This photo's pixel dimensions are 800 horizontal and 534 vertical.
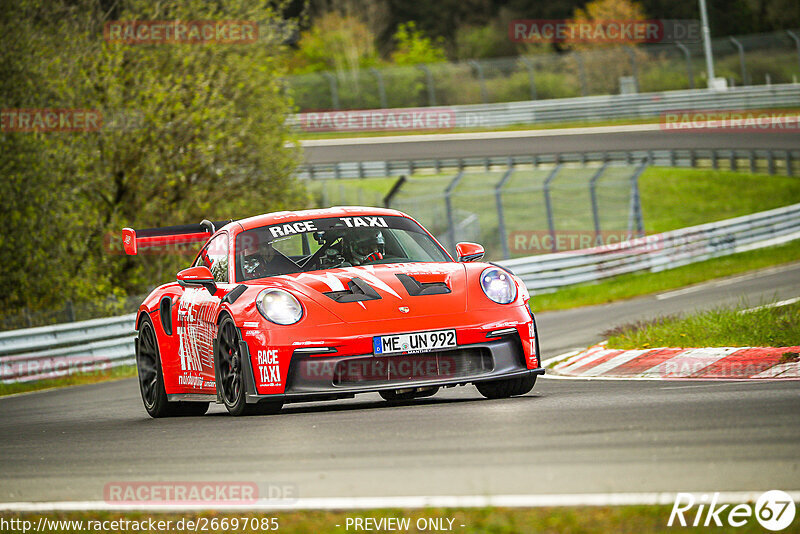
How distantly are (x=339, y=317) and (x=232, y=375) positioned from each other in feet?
3.12

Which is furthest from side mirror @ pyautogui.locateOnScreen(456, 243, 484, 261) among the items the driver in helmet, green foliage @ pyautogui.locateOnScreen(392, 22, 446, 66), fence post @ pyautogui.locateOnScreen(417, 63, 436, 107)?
green foliage @ pyautogui.locateOnScreen(392, 22, 446, 66)

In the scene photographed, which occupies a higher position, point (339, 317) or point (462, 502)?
point (462, 502)

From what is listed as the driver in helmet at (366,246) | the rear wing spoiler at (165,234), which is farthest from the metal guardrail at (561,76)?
the driver in helmet at (366,246)

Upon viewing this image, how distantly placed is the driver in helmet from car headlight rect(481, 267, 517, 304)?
3.08ft

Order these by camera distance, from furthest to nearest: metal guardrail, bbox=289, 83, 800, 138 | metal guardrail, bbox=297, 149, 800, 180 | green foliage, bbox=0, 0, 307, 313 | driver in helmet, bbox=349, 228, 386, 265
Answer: metal guardrail, bbox=289, 83, 800, 138 < metal guardrail, bbox=297, 149, 800, 180 < green foliage, bbox=0, 0, 307, 313 < driver in helmet, bbox=349, 228, 386, 265

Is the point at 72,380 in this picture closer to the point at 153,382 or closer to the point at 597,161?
the point at 153,382

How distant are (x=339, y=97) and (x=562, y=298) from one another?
3141 cm

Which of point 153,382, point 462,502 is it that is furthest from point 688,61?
point 462,502

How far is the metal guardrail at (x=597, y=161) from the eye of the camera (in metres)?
35.2

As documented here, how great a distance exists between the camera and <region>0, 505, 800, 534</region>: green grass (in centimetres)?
406

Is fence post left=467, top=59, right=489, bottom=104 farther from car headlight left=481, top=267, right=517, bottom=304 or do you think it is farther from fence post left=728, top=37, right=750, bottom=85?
car headlight left=481, top=267, right=517, bottom=304

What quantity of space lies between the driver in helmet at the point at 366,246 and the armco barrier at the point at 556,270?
30.2 ft

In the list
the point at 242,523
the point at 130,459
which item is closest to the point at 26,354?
the point at 130,459

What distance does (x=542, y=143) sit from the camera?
1634 inches
